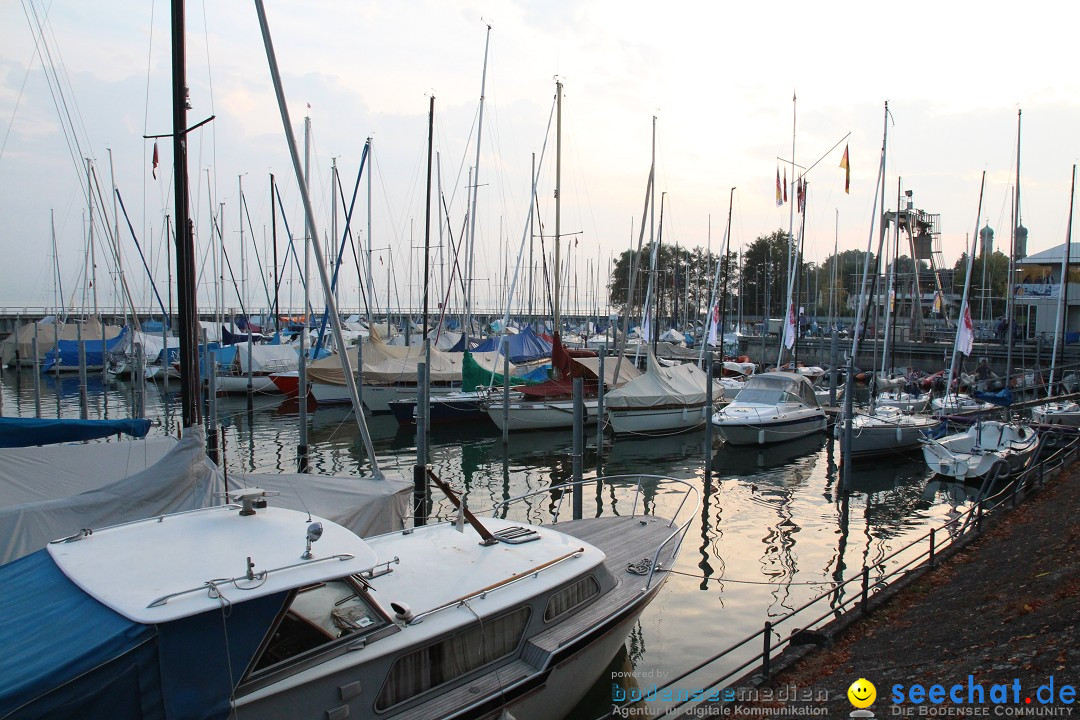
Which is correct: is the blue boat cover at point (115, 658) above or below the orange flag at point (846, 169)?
below

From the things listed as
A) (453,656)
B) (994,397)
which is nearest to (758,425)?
(994,397)

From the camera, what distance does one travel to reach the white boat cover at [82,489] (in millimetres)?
8891

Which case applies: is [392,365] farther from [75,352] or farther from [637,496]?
[75,352]

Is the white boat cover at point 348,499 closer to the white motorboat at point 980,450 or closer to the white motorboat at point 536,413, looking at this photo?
the white motorboat at point 536,413

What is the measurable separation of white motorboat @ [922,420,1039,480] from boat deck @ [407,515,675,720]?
47.1ft

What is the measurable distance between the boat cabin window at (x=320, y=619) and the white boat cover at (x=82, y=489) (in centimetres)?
433

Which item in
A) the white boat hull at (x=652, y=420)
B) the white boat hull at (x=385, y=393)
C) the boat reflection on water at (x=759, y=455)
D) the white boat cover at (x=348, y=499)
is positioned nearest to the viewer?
the white boat cover at (x=348, y=499)

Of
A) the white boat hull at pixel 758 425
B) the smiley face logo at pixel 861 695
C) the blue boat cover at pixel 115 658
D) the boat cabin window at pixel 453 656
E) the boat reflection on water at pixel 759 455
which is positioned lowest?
the boat reflection on water at pixel 759 455

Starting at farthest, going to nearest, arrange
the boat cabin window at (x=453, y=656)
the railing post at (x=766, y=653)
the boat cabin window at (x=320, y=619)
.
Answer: the railing post at (x=766, y=653) < the boat cabin window at (x=453, y=656) < the boat cabin window at (x=320, y=619)

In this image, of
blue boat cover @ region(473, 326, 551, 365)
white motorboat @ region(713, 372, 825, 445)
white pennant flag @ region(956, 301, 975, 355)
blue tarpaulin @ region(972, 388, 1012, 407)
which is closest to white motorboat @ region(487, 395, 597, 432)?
white motorboat @ region(713, 372, 825, 445)

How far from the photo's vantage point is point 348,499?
436 inches

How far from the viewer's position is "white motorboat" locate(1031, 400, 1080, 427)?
2689 centimetres

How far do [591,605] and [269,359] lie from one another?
4036 centimetres

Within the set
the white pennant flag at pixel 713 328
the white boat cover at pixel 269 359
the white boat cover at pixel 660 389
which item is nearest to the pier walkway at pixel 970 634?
the white boat cover at pixel 660 389
